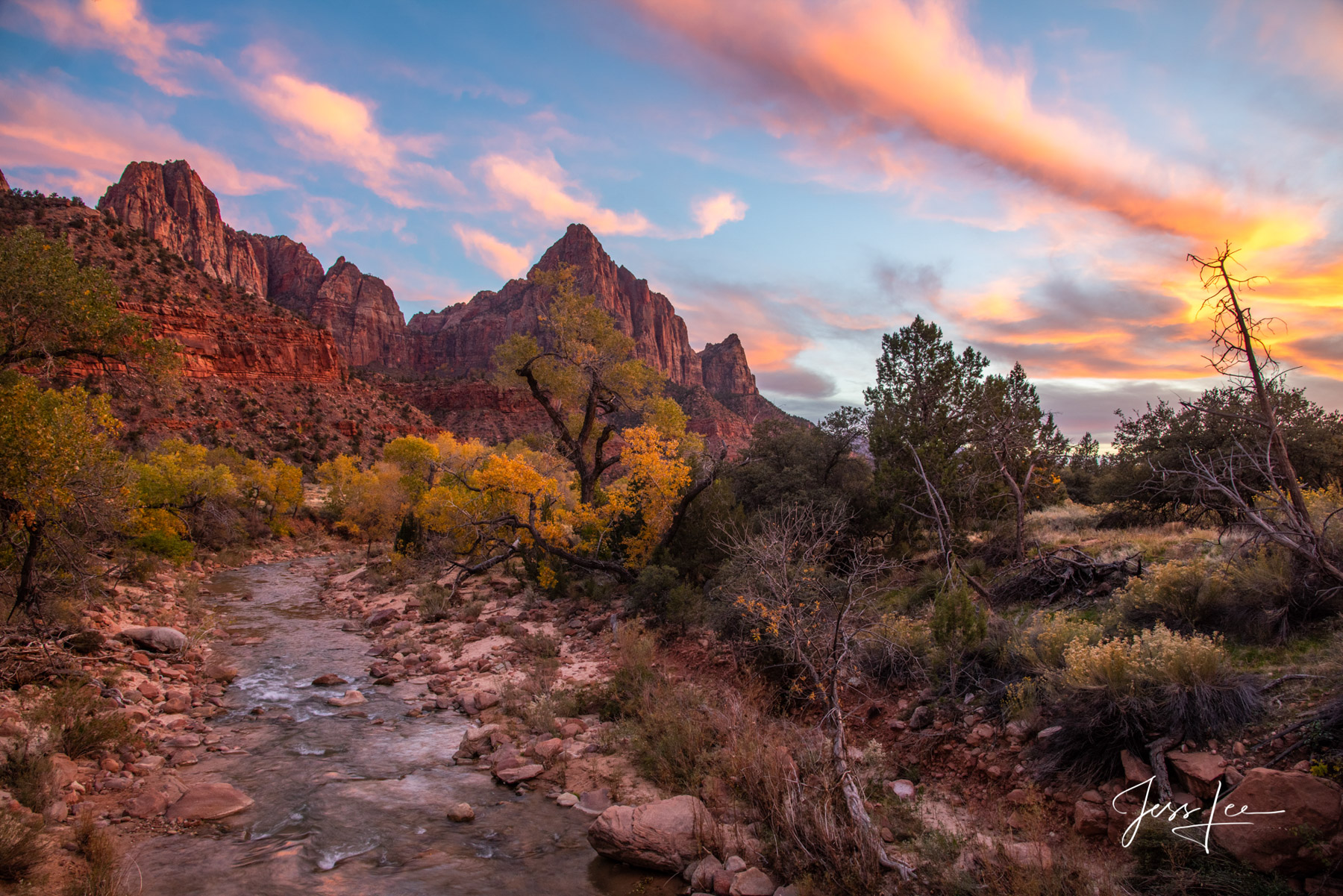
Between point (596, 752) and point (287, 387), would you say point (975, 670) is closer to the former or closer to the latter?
point (596, 752)

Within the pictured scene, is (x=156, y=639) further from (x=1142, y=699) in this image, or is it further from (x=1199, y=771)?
(x=1199, y=771)

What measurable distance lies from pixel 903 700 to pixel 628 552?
9163mm

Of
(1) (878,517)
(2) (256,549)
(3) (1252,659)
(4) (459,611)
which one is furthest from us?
(2) (256,549)

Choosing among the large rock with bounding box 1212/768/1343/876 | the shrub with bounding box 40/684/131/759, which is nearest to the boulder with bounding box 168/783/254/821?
the shrub with bounding box 40/684/131/759

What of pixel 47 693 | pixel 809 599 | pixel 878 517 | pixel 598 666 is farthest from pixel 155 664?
pixel 878 517

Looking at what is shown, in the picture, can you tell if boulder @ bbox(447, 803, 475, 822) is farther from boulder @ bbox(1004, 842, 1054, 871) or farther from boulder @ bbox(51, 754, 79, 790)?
boulder @ bbox(1004, 842, 1054, 871)

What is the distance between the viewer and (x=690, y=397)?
9381 centimetres

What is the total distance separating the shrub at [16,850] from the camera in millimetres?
4715

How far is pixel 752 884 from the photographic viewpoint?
17.9 ft

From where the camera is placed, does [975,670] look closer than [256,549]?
Yes

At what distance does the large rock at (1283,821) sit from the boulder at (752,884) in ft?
11.8

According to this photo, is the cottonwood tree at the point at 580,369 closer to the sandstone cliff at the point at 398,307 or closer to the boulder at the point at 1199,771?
the boulder at the point at 1199,771

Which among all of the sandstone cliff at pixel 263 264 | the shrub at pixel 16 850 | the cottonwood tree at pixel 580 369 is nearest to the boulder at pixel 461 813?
the shrub at pixel 16 850
